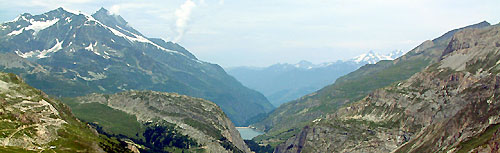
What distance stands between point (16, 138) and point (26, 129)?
14.9 metres

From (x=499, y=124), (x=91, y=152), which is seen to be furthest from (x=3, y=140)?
(x=499, y=124)

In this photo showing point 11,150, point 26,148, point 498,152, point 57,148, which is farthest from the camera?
point 57,148

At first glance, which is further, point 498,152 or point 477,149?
point 477,149

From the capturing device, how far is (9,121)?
19900 centimetres

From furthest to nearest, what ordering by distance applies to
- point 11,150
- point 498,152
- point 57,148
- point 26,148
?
point 57,148, point 26,148, point 11,150, point 498,152

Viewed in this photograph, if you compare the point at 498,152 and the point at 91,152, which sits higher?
the point at 91,152

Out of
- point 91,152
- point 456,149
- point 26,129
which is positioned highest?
point 26,129

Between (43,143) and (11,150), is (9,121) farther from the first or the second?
(11,150)

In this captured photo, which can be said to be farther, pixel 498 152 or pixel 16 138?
pixel 16 138

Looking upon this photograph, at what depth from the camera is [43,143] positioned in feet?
630

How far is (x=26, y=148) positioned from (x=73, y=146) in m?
23.2

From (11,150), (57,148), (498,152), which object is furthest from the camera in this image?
(57,148)

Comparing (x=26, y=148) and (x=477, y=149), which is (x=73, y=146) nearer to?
(x=26, y=148)

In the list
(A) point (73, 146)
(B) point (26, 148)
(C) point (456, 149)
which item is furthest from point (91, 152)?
(C) point (456, 149)
